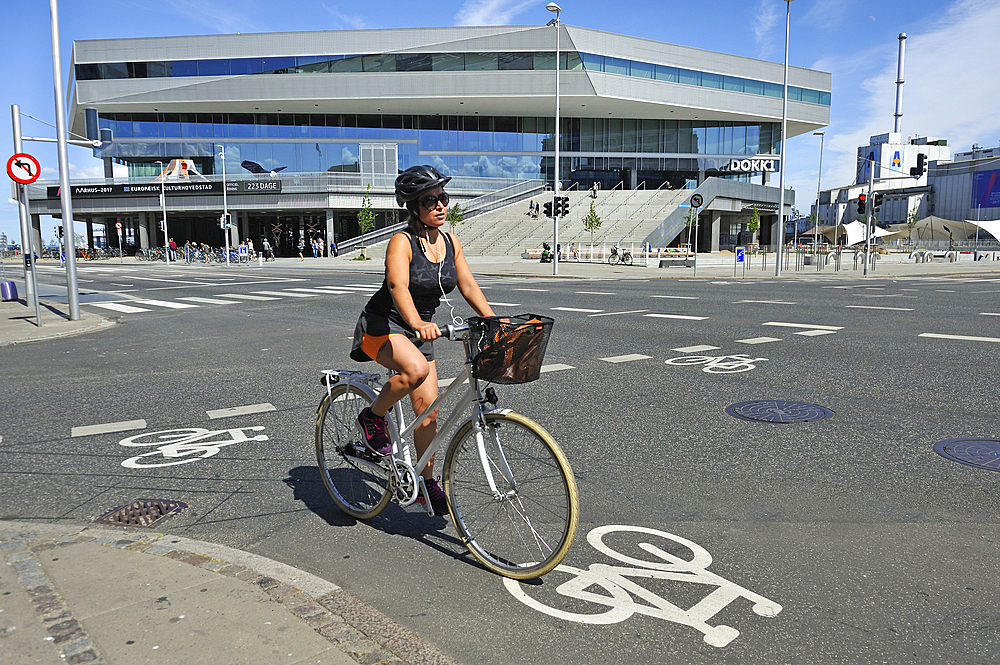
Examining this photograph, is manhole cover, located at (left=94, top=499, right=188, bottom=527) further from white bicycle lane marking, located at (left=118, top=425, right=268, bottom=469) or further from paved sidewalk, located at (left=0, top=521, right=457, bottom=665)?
white bicycle lane marking, located at (left=118, top=425, right=268, bottom=469)

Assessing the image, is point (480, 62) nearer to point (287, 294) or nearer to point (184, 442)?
point (287, 294)

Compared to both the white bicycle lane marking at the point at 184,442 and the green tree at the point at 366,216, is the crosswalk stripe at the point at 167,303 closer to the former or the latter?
the white bicycle lane marking at the point at 184,442

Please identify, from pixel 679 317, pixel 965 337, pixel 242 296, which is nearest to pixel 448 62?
pixel 242 296

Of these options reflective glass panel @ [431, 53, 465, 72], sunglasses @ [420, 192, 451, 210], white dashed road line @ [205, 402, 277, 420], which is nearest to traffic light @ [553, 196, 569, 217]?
white dashed road line @ [205, 402, 277, 420]

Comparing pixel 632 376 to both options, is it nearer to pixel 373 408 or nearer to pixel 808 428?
pixel 808 428

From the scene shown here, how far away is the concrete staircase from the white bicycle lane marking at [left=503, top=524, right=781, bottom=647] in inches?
1838

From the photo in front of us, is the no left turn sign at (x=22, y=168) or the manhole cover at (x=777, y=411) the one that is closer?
the manhole cover at (x=777, y=411)

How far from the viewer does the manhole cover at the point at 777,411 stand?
6156 millimetres

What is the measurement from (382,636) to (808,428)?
4.25 m

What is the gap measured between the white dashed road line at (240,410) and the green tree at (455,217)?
4773 cm

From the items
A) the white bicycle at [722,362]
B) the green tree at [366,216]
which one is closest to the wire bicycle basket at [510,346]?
the white bicycle at [722,362]

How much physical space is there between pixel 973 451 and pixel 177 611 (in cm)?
518

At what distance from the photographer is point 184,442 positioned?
5719mm

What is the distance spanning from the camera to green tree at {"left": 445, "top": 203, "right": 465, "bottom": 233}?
55.1 meters
